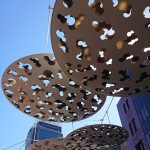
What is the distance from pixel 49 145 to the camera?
18.8 m

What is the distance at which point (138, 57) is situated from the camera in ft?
33.5

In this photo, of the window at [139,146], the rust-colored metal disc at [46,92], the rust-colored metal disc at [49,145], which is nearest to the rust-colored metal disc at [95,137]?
the rust-colored metal disc at [49,145]

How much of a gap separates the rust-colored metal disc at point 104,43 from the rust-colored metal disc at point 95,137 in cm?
582

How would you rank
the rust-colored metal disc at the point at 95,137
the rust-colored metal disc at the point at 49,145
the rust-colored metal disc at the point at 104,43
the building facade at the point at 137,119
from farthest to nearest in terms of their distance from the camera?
the building facade at the point at 137,119 → the rust-colored metal disc at the point at 49,145 → the rust-colored metal disc at the point at 95,137 → the rust-colored metal disc at the point at 104,43

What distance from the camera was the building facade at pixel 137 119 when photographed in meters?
29.2

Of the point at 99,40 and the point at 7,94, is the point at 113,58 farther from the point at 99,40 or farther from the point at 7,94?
the point at 7,94

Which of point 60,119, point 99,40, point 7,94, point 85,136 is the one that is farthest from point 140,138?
point 99,40

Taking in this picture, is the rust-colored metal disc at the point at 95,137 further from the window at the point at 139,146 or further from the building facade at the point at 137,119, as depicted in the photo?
the window at the point at 139,146

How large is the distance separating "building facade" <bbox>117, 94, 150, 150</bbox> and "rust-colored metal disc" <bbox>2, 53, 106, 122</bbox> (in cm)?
1619

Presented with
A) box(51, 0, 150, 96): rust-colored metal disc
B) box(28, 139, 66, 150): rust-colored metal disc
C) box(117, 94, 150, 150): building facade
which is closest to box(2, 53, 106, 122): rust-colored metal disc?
box(51, 0, 150, 96): rust-colored metal disc

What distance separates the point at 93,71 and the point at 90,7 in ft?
9.73

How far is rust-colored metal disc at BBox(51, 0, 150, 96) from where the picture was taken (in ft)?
27.5

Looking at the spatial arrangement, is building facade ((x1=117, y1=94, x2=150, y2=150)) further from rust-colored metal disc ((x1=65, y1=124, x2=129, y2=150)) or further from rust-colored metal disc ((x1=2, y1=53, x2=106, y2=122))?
rust-colored metal disc ((x1=2, y1=53, x2=106, y2=122))

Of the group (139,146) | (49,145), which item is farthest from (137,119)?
(49,145)
